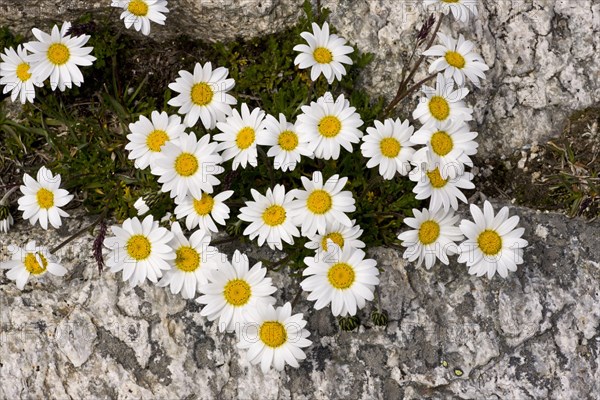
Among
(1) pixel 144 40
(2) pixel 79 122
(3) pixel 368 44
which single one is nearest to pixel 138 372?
(2) pixel 79 122

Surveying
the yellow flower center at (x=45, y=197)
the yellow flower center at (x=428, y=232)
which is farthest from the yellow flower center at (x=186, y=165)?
the yellow flower center at (x=428, y=232)

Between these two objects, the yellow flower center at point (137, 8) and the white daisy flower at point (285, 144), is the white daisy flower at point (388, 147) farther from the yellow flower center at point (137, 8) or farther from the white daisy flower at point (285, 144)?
the yellow flower center at point (137, 8)

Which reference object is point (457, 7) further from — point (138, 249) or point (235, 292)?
point (138, 249)

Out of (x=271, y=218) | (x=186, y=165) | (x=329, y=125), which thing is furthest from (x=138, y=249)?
(x=329, y=125)

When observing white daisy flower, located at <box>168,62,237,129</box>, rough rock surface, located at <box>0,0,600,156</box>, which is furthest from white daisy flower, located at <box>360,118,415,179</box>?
white daisy flower, located at <box>168,62,237,129</box>

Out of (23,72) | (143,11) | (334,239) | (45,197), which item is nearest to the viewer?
(334,239)

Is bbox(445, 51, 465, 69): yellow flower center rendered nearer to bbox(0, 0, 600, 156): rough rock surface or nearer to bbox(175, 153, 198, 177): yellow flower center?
Answer: bbox(0, 0, 600, 156): rough rock surface

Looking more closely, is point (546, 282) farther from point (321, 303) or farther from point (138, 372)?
point (138, 372)

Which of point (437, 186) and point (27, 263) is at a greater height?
point (437, 186)
